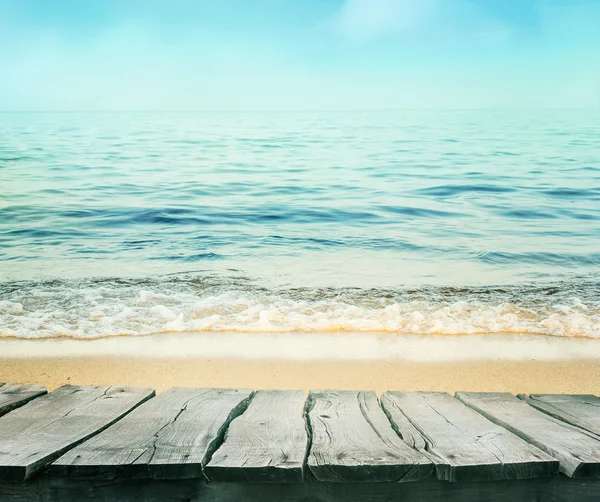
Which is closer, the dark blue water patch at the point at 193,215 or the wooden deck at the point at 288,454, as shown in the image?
the wooden deck at the point at 288,454

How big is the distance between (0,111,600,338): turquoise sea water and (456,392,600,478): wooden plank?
3.10m

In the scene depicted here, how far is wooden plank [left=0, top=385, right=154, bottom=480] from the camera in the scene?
179 centimetres

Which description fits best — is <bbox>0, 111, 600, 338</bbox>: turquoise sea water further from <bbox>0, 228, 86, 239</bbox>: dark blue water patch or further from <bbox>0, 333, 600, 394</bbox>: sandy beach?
<bbox>0, 333, 600, 394</bbox>: sandy beach

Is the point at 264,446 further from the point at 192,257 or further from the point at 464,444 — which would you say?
the point at 192,257

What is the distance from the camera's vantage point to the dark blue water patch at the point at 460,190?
1725 cm

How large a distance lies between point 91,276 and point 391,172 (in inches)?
600

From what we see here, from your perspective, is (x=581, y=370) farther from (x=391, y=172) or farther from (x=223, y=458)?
(x=391, y=172)

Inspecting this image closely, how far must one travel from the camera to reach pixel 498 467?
1795mm

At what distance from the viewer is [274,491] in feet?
5.91

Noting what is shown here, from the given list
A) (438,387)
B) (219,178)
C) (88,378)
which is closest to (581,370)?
(438,387)

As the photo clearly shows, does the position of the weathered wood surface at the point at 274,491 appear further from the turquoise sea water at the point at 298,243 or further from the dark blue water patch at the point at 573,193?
the dark blue water patch at the point at 573,193

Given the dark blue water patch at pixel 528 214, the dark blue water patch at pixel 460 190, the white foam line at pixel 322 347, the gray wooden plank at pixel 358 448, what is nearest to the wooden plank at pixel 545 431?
the gray wooden plank at pixel 358 448

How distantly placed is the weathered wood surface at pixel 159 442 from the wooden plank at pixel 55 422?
0.06 metres

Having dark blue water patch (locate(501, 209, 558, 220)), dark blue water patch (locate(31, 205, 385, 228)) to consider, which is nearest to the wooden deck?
dark blue water patch (locate(31, 205, 385, 228))
